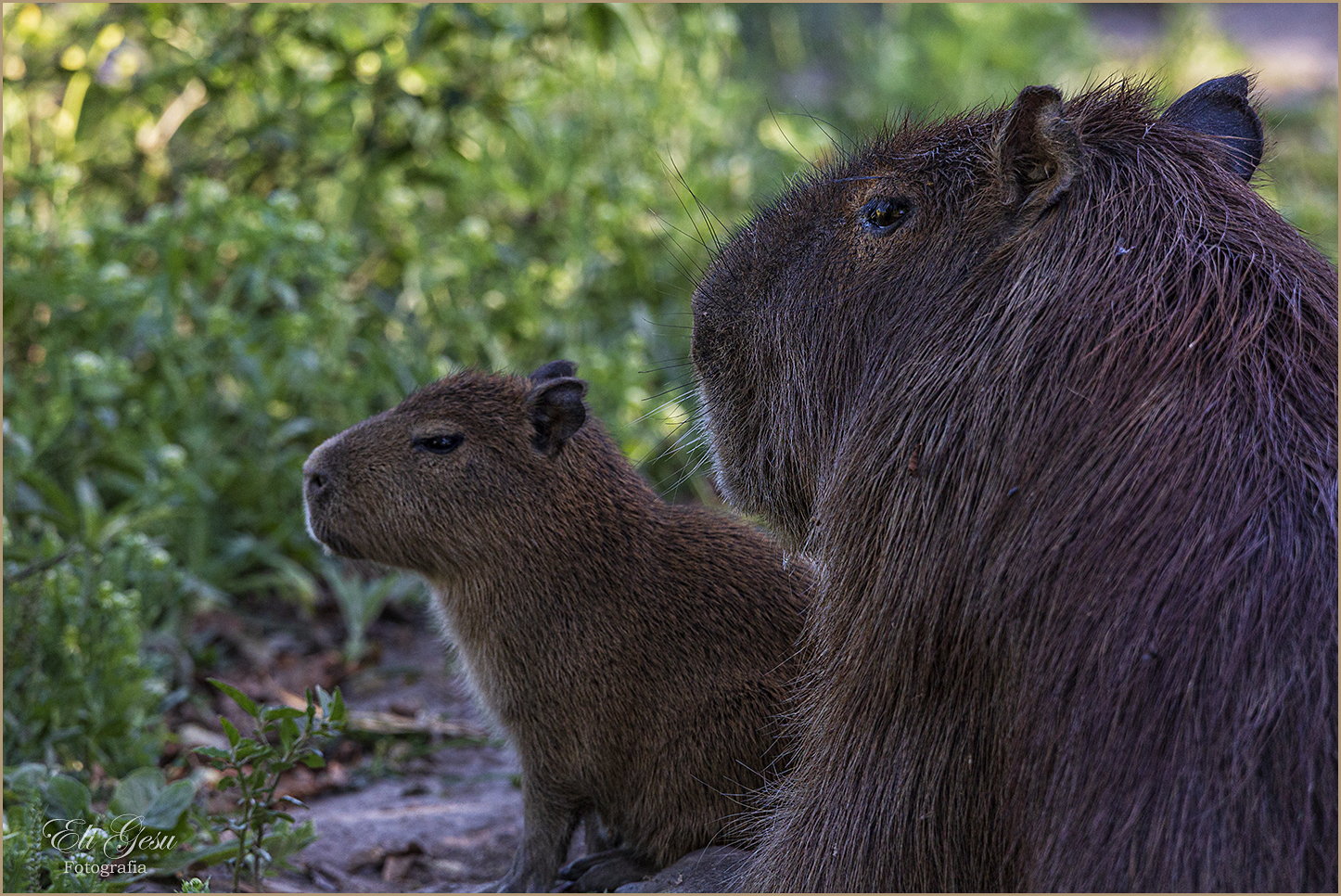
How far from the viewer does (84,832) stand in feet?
8.81

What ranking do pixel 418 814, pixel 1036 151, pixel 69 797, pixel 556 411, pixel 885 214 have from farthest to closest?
pixel 418 814 < pixel 556 411 < pixel 69 797 < pixel 885 214 < pixel 1036 151

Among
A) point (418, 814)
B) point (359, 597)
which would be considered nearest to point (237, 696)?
point (418, 814)

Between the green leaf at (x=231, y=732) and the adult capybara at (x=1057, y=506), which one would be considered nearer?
the adult capybara at (x=1057, y=506)

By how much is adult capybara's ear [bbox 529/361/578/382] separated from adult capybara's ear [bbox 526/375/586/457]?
16 centimetres

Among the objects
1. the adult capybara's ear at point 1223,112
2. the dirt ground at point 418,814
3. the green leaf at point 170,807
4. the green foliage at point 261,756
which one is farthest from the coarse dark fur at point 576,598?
the adult capybara's ear at point 1223,112

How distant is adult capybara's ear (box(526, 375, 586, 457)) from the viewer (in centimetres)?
337

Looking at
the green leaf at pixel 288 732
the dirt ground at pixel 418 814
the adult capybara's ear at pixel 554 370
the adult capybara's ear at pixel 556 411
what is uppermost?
the adult capybara's ear at pixel 554 370

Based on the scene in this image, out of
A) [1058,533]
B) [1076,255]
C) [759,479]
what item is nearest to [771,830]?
[759,479]

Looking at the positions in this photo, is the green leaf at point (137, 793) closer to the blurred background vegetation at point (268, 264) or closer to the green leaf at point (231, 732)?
the green leaf at point (231, 732)

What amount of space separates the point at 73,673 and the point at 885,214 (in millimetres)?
2530

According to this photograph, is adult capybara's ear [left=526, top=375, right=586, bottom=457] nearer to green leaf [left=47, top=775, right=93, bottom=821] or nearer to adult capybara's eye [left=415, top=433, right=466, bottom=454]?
adult capybara's eye [left=415, top=433, right=466, bottom=454]

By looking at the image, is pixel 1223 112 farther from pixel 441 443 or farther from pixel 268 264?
pixel 268 264

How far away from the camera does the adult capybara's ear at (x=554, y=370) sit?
363cm

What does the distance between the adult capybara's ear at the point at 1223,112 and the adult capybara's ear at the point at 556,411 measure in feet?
5.18
